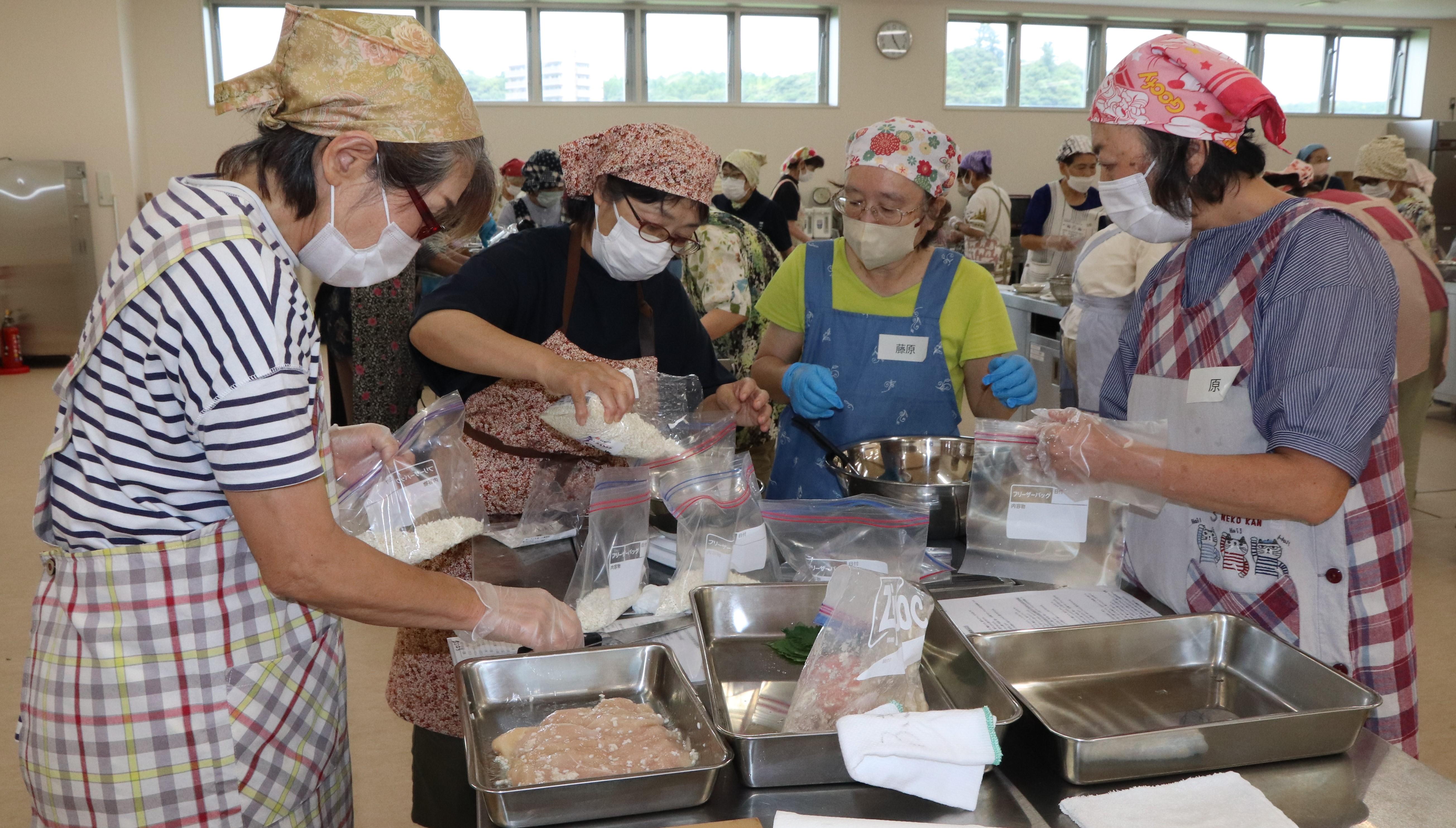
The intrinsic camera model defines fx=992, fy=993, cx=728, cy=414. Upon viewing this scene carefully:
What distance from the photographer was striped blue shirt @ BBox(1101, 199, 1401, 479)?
1.27 meters

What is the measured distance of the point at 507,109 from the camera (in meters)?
9.95

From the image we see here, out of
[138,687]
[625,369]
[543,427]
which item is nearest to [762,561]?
[625,369]

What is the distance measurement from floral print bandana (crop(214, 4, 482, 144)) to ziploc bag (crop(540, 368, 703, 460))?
1.78ft

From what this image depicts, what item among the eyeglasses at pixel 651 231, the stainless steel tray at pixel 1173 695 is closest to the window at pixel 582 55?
the eyeglasses at pixel 651 231

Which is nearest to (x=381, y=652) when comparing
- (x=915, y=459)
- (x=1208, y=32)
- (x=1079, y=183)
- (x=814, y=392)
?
(x=814, y=392)

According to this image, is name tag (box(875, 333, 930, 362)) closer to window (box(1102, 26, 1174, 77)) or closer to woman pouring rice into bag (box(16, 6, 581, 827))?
woman pouring rice into bag (box(16, 6, 581, 827))

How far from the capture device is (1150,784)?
100 centimetres

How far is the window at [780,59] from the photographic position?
34.4 feet

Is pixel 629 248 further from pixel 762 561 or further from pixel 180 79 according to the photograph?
pixel 180 79

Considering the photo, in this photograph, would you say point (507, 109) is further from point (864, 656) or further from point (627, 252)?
point (864, 656)

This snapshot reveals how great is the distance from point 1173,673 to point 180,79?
1045cm

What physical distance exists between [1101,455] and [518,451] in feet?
3.46

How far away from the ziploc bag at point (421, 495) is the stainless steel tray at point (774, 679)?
40 cm

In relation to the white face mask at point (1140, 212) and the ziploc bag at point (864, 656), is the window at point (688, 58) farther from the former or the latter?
the ziploc bag at point (864, 656)
